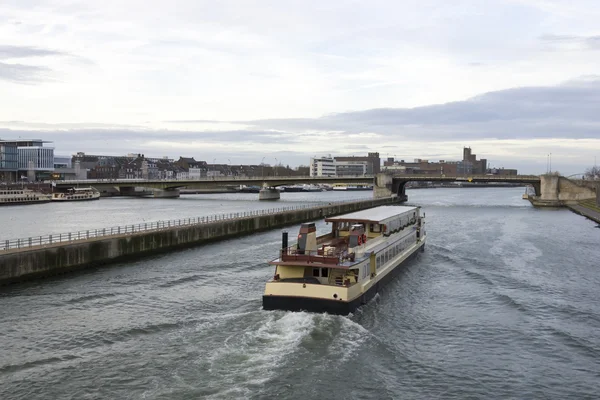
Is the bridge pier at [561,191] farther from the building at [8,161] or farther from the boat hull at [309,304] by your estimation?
the building at [8,161]

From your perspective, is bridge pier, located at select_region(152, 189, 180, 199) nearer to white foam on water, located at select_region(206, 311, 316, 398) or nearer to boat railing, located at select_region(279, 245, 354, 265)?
boat railing, located at select_region(279, 245, 354, 265)

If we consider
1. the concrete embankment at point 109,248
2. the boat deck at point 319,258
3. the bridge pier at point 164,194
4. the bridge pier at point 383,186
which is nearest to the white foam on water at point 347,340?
the boat deck at point 319,258

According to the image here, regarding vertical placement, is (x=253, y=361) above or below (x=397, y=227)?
below

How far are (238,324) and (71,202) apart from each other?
123490 mm

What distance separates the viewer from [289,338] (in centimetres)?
2597

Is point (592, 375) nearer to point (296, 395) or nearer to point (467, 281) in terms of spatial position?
point (296, 395)

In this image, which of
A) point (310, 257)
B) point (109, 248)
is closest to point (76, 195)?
point (109, 248)

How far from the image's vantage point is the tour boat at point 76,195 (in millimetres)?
143500

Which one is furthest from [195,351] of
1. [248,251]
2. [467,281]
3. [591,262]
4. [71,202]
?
[71,202]

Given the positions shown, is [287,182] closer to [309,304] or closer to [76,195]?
[76,195]

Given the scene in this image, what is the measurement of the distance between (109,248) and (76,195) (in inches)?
4296

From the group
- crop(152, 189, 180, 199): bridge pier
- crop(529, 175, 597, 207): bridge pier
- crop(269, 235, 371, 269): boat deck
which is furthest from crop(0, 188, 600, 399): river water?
crop(152, 189, 180, 199): bridge pier

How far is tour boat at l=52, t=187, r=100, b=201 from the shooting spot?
471ft

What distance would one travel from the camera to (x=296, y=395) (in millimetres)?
20750
